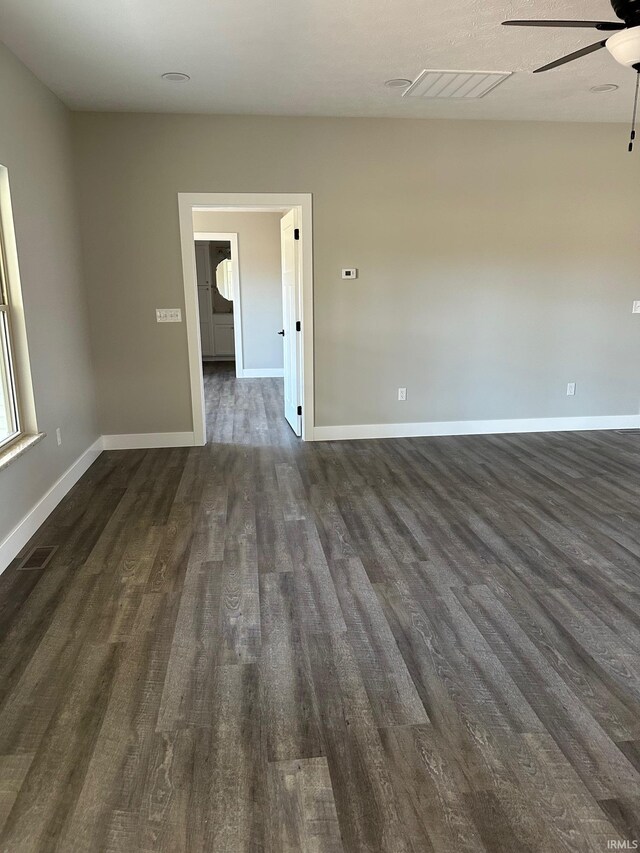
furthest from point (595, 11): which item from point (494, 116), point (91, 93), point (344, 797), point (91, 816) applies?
point (91, 816)

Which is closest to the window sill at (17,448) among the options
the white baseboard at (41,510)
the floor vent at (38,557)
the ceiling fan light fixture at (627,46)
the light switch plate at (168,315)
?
the white baseboard at (41,510)

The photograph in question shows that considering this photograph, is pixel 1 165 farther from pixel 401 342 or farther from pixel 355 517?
pixel 401 342

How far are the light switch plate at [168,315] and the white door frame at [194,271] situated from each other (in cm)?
7

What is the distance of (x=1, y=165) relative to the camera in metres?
3.06

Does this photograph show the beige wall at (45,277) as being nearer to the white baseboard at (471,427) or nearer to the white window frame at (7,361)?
the white window frame at (7,361)

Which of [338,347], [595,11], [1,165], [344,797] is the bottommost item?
[344,797]

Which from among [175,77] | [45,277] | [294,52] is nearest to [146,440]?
[45,277]

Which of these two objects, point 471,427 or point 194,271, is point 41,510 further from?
point 471,427

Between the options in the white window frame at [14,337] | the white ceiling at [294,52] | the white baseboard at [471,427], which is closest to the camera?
the white ceiling at [294,52]

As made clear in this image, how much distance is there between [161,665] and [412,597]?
3.87 feet

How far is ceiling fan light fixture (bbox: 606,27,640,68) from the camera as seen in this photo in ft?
6.86

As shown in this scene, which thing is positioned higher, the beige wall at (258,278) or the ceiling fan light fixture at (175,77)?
the ceiling fan light fixture at (175,77)

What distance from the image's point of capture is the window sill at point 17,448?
9.80ft

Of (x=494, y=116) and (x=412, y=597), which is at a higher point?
(x=494, y=116)
